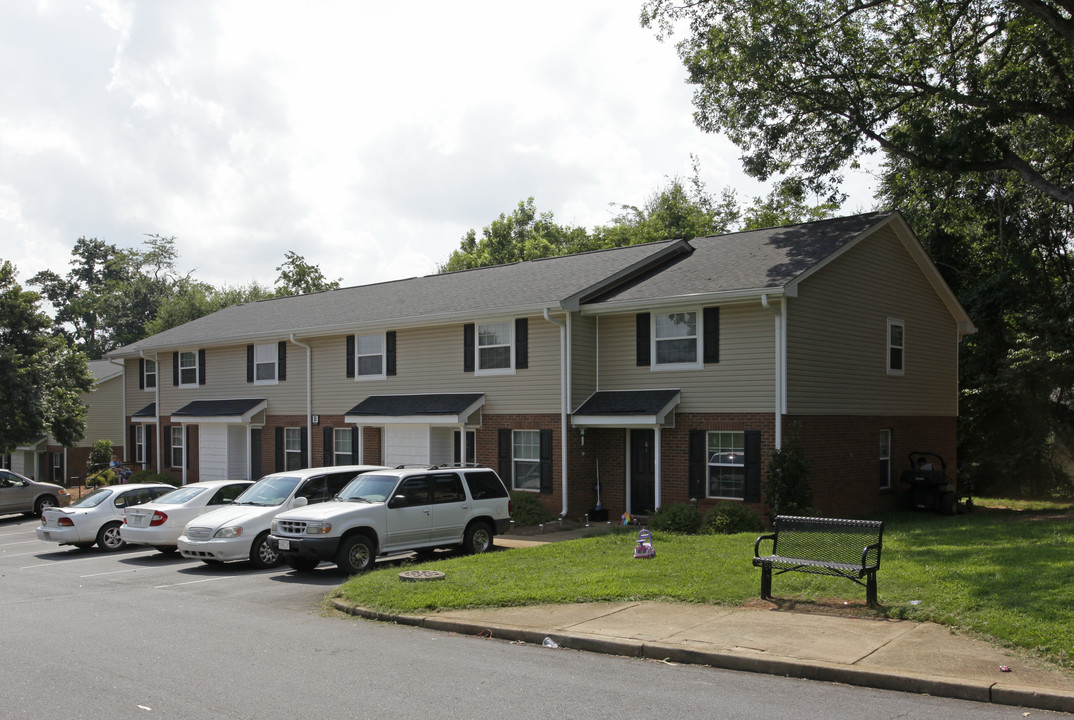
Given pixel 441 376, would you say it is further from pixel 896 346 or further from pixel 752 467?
pixel 896 346

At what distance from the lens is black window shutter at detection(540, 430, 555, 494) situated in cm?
2083

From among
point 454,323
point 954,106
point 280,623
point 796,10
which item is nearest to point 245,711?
point 280,623

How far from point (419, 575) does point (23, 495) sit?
18524 millimetres

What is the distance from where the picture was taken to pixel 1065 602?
9023 millimetres

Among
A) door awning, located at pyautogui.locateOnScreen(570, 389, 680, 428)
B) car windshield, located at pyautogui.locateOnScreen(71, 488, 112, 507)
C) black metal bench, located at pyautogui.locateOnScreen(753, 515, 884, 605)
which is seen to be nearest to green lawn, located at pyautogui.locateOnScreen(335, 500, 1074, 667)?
black metal bench, located at pyautogui.locateOnScreen(753, 515, 884, 605)

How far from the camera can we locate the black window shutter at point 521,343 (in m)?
A: 21.5

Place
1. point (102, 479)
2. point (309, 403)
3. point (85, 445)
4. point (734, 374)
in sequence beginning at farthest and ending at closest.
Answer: point (85, 445), point (102, 479), point (309, 403), point (734, 374)

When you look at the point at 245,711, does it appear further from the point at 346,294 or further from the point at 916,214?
the point at 916,214

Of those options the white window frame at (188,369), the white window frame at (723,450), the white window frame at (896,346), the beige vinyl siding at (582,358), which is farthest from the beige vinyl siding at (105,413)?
the white window frame at (896,346)

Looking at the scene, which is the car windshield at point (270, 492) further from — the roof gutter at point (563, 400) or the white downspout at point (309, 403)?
the white downspout at point (309, 403)

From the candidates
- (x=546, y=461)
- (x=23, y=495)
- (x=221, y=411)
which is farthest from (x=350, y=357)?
(x=23, y=495)

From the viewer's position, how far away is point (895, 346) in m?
22.6

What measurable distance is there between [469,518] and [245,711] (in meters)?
9.05

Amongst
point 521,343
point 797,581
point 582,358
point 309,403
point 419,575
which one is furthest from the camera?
point 309,403
